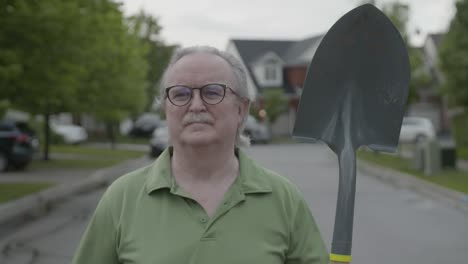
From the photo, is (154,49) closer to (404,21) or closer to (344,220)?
(404,21)

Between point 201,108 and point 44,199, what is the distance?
11.6m

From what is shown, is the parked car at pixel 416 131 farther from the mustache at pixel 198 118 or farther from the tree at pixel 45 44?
the mustache at pixel 198 118

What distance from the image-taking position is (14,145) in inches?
784

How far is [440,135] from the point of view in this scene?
55.7 metres

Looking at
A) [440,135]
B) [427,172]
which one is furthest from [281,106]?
[427,172]

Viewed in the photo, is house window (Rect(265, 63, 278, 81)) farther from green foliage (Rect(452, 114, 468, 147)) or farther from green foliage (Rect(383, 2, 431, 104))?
green foliage (Rect(452, 114, 468, 147))

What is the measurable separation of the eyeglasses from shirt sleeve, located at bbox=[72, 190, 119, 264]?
39 centimetres

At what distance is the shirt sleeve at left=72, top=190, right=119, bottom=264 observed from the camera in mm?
2338

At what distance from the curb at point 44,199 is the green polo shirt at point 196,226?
29.8 feet

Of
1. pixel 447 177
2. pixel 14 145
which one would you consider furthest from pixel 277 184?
pixel 14 145

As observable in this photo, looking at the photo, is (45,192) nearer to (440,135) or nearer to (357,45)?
(357,45)

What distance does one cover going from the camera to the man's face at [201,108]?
7.57 feet

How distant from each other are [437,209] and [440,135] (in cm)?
4471

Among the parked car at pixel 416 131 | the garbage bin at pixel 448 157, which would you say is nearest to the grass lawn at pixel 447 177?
the garbage bin at pixel 448 157
